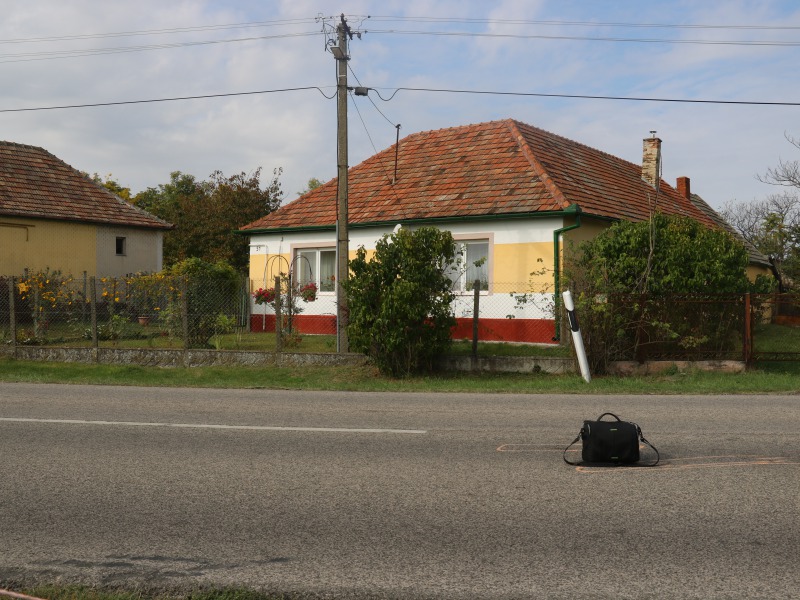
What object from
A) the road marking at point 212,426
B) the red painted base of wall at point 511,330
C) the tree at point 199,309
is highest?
the tree at point 199,309

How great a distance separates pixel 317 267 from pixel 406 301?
27.8ft

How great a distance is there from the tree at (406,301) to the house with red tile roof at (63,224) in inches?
678

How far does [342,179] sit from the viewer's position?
16688 millimetres

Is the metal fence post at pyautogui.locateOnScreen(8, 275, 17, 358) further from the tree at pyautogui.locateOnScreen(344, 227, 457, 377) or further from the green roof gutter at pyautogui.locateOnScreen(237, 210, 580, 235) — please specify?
the tree at pyautogui.locateOnScreen(344, 227, 457, 377)

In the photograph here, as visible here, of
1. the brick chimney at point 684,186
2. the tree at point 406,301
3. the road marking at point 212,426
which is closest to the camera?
the road marking at point 212,426

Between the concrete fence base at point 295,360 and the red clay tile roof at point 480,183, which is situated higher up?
the red clay tile roof at point 480,183

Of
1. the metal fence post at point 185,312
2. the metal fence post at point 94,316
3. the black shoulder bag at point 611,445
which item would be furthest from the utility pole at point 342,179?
the black shoulder bag at point 611,445

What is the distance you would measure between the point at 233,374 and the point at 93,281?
4310 millimetres

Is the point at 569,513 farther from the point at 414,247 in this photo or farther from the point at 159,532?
the point at 414,247

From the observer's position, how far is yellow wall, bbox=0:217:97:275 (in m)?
27.7

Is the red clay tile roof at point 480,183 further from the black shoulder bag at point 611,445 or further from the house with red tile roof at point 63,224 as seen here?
the black shoulder bag at point 611,445

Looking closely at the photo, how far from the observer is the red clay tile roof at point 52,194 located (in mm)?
28578

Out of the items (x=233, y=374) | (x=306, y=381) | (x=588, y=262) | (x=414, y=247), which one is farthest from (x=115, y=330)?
(x=588, y=262)

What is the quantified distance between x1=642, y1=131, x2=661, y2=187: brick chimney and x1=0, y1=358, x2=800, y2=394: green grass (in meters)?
14.0
